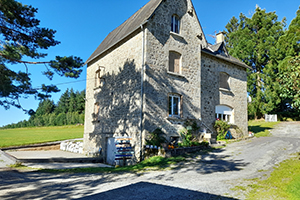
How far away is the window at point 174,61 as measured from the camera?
13.3m

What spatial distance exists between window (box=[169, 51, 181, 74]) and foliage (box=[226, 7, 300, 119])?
17838 mm

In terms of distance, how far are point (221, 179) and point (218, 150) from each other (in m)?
5.64

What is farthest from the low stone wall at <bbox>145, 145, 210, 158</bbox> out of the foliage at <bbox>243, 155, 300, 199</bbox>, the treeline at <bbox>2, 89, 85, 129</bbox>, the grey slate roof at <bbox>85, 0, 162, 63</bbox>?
the treeline at <bbox>2, 89, 85, 129</bbox>

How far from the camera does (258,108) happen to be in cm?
2833

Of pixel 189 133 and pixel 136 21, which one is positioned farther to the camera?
pixel 136 21

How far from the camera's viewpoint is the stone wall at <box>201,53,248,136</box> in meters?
15.2

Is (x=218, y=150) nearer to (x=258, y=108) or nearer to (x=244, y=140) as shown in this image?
(x=244, y=140)

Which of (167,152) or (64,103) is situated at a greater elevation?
(64,103)

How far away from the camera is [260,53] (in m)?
28.7

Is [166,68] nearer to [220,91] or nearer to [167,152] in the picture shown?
[167,152]

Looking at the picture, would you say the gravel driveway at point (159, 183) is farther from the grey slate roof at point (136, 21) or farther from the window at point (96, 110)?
the window at point (96, 110)

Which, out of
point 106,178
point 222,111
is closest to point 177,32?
point 222,111

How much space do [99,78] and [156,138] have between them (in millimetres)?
7907

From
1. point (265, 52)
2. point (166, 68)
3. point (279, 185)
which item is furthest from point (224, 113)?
point (265, 52)
